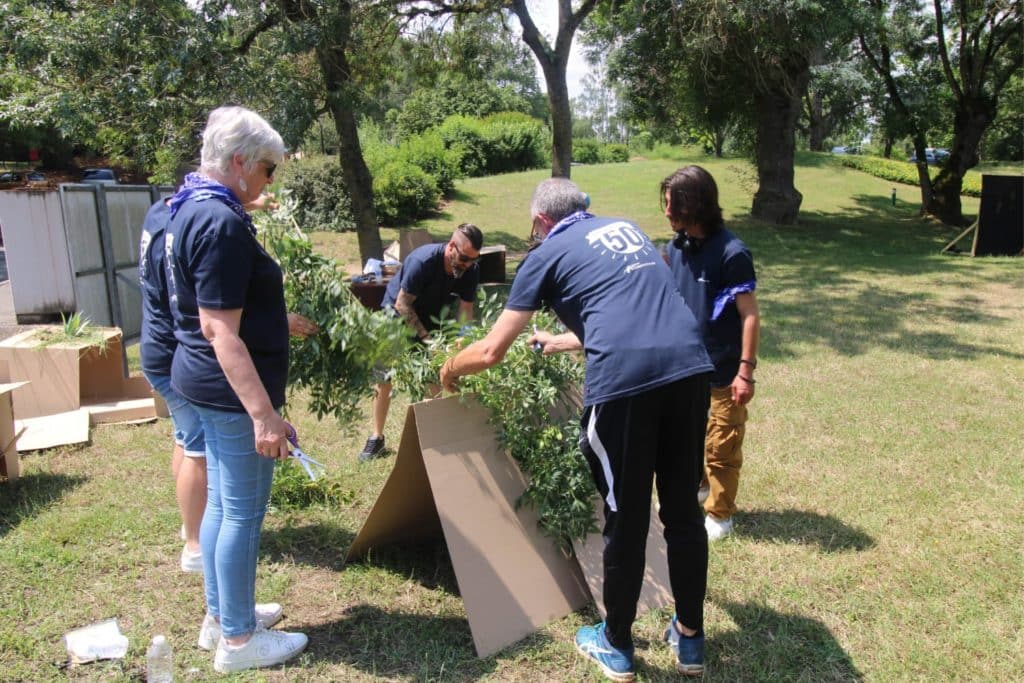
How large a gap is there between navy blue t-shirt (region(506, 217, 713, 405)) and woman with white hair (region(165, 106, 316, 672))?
2.81ft

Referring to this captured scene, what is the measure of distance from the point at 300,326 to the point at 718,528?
232 cm

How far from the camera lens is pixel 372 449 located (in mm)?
4797

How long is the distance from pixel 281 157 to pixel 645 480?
163 cm

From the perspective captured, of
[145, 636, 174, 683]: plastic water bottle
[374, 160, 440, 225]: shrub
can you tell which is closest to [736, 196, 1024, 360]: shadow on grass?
[145, 636, 174, 683]: plastic water bottle

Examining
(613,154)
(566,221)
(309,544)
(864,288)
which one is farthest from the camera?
(613,154)

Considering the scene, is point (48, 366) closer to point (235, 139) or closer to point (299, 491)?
point (299, 491)

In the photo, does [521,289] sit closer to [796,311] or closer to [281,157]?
[281,157]

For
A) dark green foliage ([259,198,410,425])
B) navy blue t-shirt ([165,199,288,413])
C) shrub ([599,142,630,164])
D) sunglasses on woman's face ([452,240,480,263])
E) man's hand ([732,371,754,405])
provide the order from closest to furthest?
navy blue t-shirt ([165,199,288,413]) → dark green foliage ([259,198,410,425]) → man's hand ([732,371,754,405]) → sunglasses on woman's face ([452,240,480,263]) → shrub ([599,142,630,164])

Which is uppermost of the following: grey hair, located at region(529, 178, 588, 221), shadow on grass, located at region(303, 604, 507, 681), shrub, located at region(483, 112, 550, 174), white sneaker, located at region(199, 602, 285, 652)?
shrub, located at region(483, 112, 550, 174)

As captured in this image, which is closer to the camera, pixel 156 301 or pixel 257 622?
pixel 257 622

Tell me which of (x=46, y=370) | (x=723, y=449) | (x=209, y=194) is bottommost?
(x=723, y=449)

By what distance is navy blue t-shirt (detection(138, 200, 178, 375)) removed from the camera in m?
2.96

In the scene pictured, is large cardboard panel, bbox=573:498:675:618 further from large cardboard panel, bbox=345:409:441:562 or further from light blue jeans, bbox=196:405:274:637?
light blue jeans, bbox=196:405:274:637

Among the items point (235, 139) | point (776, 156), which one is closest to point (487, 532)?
point (235, 139)
